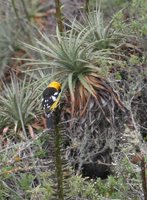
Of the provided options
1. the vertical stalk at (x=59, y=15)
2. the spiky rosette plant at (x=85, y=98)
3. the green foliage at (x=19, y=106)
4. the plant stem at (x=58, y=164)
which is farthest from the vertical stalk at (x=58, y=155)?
the vertical stalk at (x=59, y=15)

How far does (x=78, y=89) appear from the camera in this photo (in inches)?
324

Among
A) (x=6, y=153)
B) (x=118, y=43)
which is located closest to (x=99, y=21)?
(x=118, y=43)

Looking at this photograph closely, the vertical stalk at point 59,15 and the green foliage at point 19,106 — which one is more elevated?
the vertical stalk at point 59,15

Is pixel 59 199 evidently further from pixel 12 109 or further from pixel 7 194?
pixel 12 109

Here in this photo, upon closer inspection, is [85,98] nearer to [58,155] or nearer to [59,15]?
[59,15]

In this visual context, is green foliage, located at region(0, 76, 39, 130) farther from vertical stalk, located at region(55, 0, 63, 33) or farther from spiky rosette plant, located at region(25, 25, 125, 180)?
vertical stalk, located at region(55, 0, 63, 33)

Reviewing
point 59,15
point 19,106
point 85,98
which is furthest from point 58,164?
point 59,15

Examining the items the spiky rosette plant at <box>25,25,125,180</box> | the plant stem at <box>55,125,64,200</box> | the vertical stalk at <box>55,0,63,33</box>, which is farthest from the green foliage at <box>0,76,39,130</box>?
the plant stem at <box>55,125,64,200</box>

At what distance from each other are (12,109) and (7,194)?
150cm

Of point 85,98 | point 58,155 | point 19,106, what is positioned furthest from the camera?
point 19,106

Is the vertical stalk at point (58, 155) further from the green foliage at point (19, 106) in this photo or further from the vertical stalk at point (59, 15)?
the vertical stalk at point (59, 15)

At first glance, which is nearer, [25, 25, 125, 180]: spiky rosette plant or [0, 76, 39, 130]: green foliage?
[25, 25, 125, 180]: spiky rosette plant

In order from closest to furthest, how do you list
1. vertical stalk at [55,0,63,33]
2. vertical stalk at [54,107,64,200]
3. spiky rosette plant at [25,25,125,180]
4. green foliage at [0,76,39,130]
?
vertical stalk at [54,107,64,200] → spiky rosette plant at [25,25,125,180] → green foliage at [0,76,39,130] → vertical stalk at [55,0,63,33]

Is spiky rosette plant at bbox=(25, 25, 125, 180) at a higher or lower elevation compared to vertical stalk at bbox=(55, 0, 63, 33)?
lower
